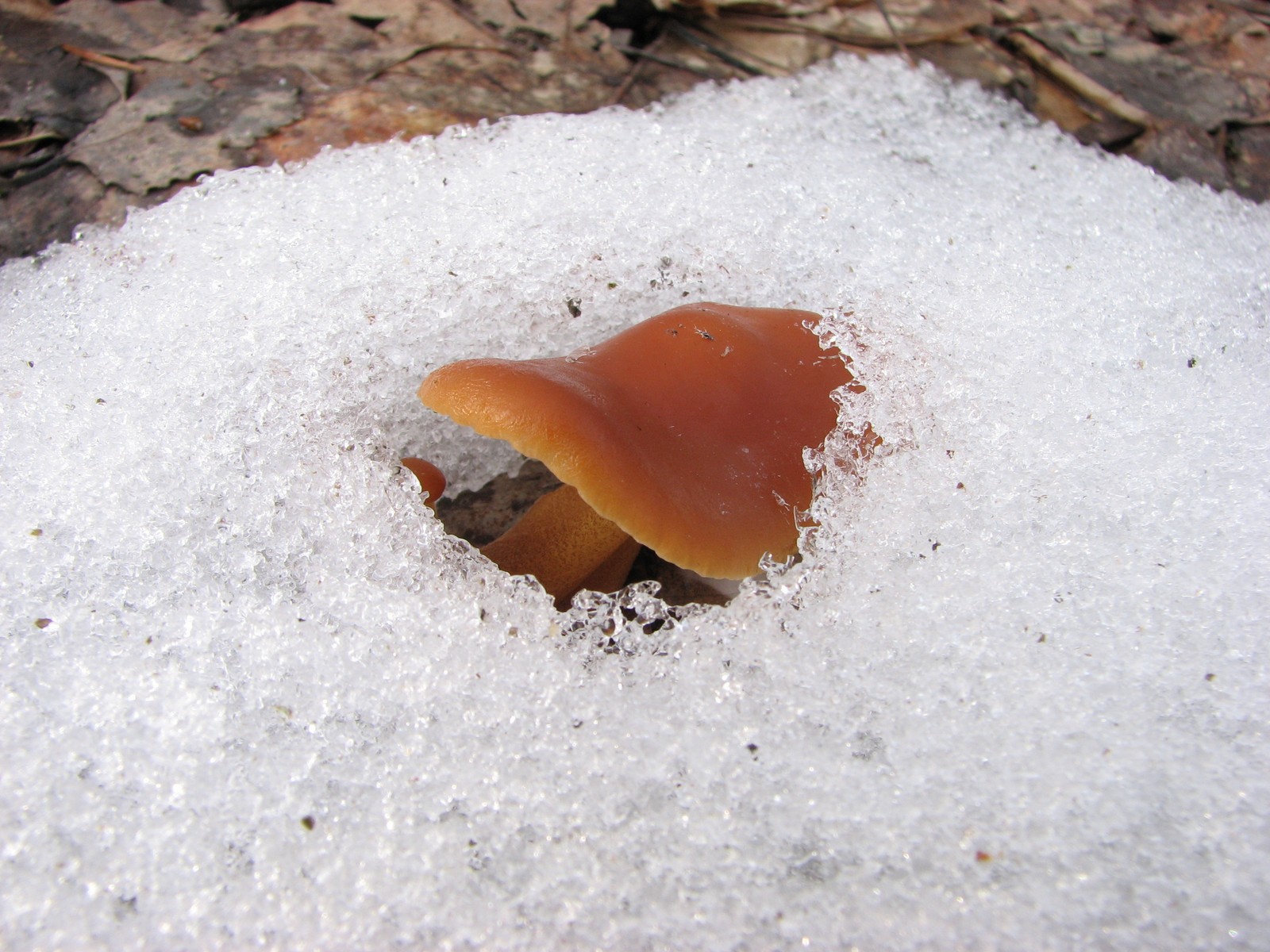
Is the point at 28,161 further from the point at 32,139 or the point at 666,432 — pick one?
the point at 666,432

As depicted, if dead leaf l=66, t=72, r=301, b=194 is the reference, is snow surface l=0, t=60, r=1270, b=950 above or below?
below

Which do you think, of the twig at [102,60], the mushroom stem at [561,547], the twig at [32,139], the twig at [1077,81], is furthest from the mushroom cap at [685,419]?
the twig at [102,60]

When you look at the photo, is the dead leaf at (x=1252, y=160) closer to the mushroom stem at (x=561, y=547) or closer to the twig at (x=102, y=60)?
the mushroom stem at (x=561, y=547)

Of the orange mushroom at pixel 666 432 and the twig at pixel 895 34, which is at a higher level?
the twig at pixel 895 34

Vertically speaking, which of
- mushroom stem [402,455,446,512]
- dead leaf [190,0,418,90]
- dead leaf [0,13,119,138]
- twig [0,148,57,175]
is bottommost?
mushroom stem [402,455,446,512]

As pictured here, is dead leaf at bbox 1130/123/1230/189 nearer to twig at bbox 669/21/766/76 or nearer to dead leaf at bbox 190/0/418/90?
twig at bbox 669/21/766/76

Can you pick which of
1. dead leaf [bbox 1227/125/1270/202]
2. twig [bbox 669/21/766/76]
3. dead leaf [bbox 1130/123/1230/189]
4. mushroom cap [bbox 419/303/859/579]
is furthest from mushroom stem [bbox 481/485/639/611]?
dead leaf [bbox 1227/125/1270/202]

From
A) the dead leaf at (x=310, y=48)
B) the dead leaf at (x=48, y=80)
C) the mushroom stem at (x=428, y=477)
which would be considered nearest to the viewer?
the mushroom stem at (x=428, y=477)

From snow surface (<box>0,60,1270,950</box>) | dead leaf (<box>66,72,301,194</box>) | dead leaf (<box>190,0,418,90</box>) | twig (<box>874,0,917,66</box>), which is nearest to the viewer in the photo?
snow surface (<box>0,60,1270,950</box>)
